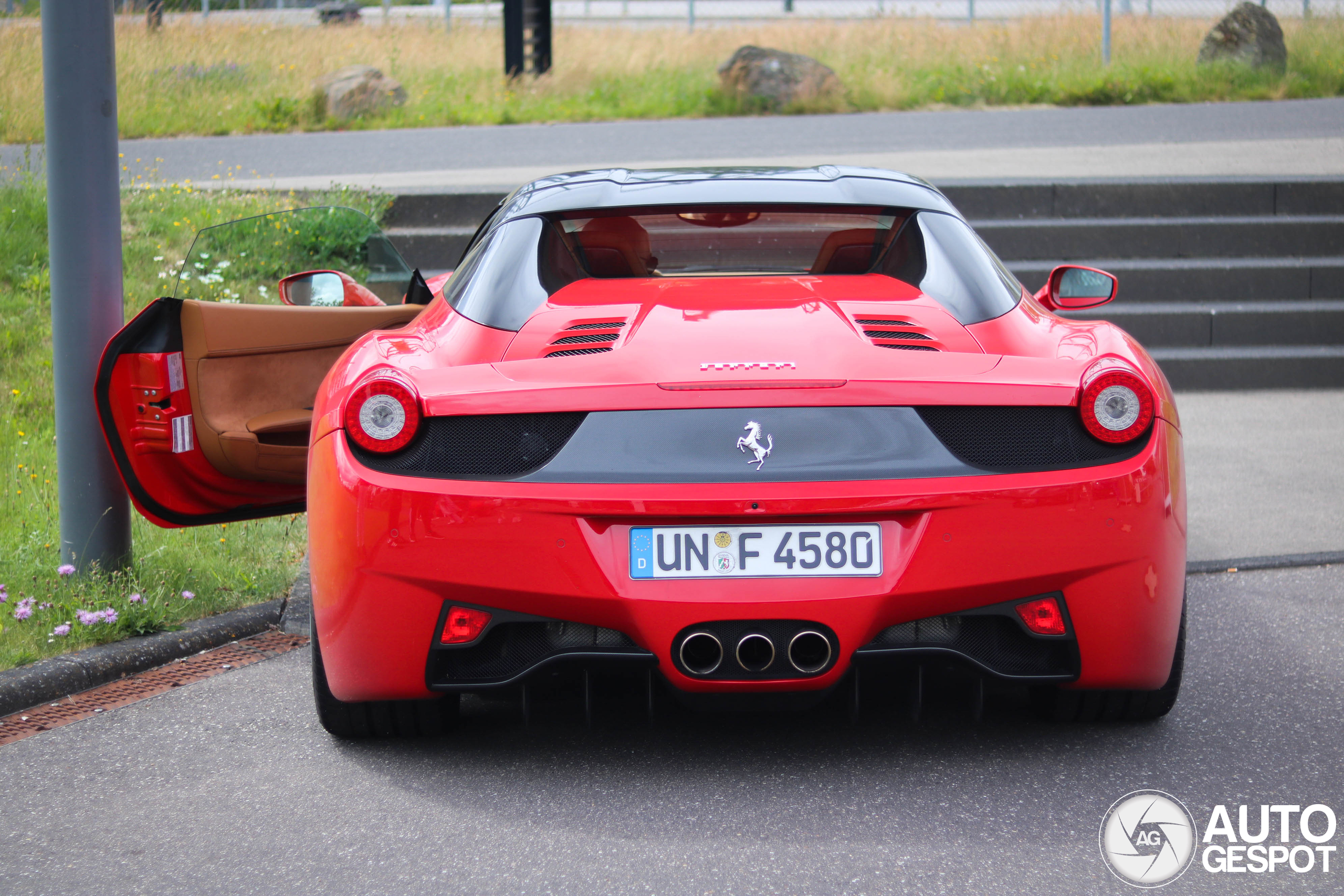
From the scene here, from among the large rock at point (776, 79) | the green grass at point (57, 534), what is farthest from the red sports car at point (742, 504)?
the large rock at point (776, 79)

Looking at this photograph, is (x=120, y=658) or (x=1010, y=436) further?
(x=120, y=658)

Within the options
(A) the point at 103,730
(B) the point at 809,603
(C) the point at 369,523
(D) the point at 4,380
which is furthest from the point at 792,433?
(D) the point at 4,380

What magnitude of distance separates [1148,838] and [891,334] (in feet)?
3.65

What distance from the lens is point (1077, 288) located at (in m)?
3.73

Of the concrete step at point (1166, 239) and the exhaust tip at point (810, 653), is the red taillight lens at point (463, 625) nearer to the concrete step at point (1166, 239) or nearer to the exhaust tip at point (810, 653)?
the exhaust tip at point (810, 653)

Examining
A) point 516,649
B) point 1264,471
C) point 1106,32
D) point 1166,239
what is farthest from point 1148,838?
point 1106,32

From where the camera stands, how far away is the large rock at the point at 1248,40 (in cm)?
1691

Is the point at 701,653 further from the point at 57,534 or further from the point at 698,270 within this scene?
the point at 57,534

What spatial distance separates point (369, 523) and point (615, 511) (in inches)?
A: 19.7

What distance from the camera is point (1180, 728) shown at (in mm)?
3105

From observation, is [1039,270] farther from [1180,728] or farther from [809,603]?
[809,603]

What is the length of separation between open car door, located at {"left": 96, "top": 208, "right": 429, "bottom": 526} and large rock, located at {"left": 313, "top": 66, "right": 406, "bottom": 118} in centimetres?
1122

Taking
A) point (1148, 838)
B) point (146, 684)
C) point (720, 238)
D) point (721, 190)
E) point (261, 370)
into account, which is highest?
point (721, 190)

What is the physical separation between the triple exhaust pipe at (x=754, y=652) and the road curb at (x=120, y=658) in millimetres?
1869
